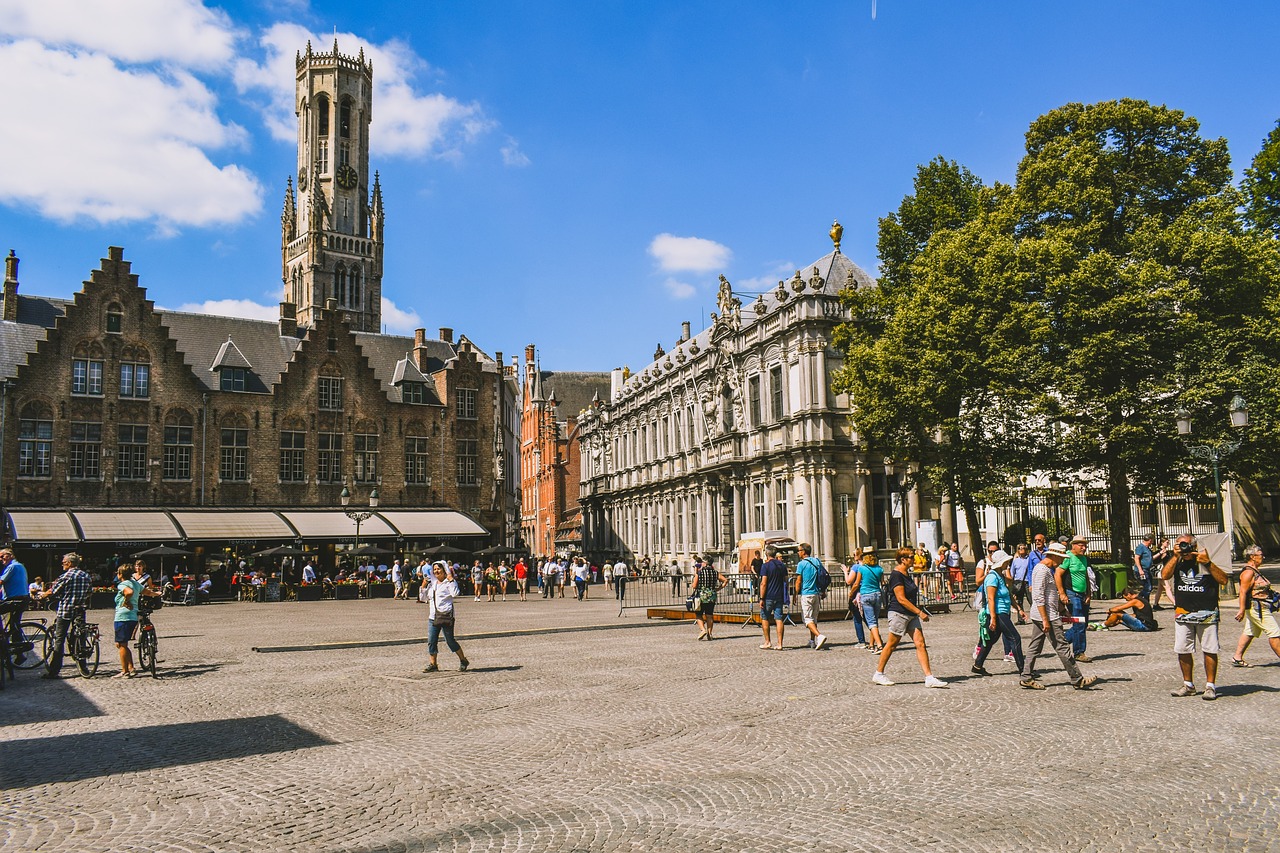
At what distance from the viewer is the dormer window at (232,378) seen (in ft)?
162

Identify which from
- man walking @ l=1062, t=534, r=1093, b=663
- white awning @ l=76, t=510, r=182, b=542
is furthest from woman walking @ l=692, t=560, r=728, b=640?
white awning @ l=76, t=510, r=182, b=542

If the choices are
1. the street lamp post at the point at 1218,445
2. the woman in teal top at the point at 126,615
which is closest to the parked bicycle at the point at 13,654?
the woman in teal top at the point at 126,615

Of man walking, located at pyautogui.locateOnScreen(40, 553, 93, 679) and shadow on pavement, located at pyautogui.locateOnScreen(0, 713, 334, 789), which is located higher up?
man walking, located at pyautogui.locateOnScreen(40, 553, 93, 679)

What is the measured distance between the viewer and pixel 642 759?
341 inches

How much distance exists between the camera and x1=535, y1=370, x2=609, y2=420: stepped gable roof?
95375 millimetres

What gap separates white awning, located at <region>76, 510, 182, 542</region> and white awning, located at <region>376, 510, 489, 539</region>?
1049 centimetres

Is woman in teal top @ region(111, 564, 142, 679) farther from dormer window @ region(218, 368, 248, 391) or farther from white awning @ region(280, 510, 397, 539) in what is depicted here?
dormer window @ region(218, 368, 248, 391)

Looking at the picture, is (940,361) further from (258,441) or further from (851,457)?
(258,441)

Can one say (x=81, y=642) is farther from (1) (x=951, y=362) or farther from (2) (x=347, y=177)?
(2) (x=347, y=177)

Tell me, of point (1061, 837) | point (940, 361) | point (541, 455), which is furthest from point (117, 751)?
point (541, 455)

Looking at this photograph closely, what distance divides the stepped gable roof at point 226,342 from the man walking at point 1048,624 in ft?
149

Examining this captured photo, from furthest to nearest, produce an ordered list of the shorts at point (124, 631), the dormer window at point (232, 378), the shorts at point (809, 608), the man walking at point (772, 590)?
the dormer window at point (232, 378), the shorts at point (809, 608), the man walking at point (772, 590), the shorts at point (124, 631)

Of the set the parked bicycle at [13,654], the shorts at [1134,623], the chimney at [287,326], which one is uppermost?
the chimney at [287,326]

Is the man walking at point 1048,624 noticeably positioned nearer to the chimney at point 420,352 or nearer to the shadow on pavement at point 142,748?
the shadow on pavement at point 142,748
